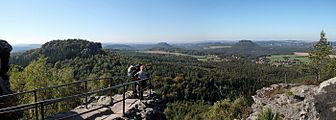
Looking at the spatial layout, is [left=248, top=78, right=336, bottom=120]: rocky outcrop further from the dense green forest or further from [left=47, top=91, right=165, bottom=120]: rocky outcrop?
the dense green forest

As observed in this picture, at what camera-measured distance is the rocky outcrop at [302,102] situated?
14.9m

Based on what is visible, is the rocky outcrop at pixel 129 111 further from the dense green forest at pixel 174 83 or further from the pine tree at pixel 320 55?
the pine tree at pixel 320 55

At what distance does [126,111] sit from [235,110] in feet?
136

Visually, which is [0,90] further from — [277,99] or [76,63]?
[76,63]

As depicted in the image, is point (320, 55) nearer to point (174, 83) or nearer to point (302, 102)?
point (302, 102)

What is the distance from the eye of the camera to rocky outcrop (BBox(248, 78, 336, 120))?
1488 centimetres

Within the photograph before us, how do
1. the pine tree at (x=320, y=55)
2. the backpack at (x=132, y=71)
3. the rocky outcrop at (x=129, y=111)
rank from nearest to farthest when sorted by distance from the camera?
the rocky outcrop at (x=129, y=111) < the backpack at (x=132, y=71) < the pine tree at (x=320, y=55)

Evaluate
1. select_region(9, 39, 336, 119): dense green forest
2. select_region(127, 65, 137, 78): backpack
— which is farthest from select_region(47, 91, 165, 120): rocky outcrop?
select_region(9, 39, 336, 119): dense green forest

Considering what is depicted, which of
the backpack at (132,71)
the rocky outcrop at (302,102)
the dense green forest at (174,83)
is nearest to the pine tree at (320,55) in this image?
the dense green forest at (174,83)

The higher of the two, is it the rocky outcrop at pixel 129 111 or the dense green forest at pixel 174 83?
the rocky outcrop at pixel 129 111

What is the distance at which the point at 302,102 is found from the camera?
24875 mm

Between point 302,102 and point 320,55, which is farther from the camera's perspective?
point 320,55

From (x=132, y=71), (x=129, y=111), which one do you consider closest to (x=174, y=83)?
(x=132, y=71)

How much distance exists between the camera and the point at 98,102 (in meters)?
15.8
